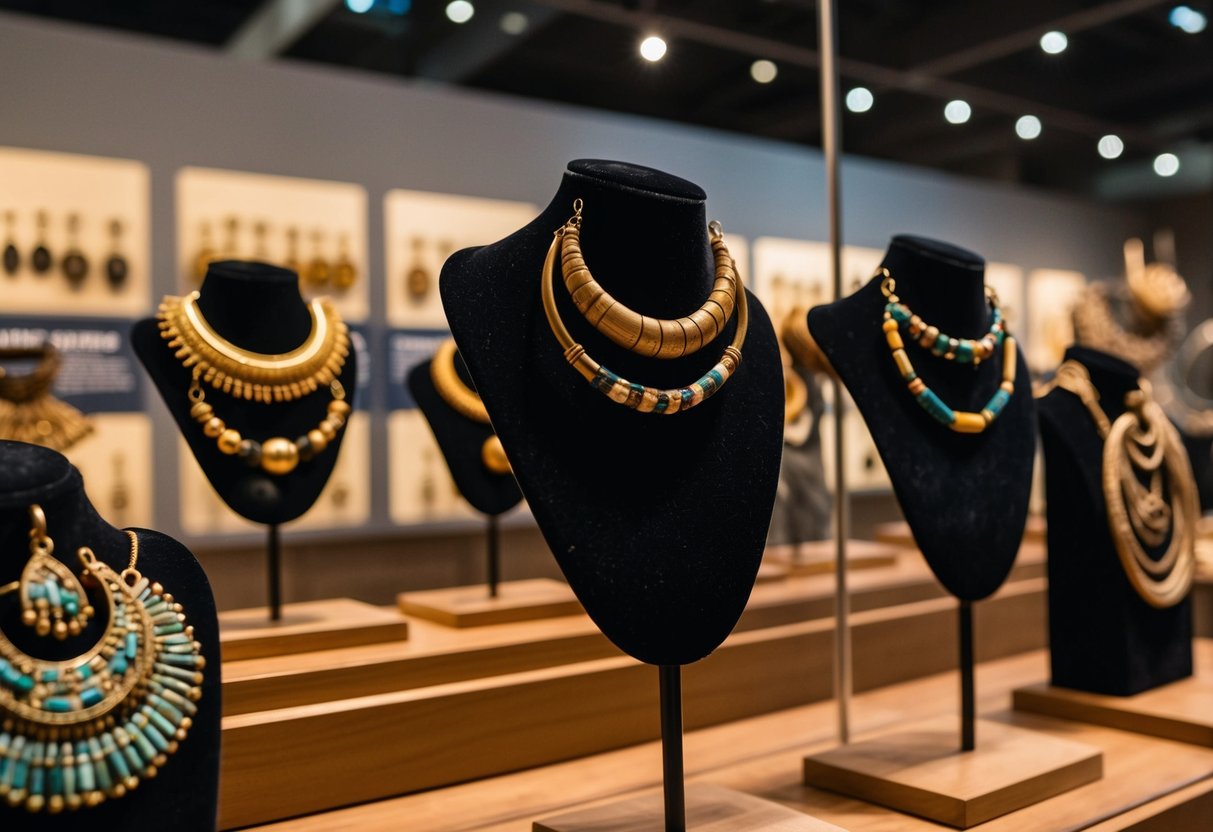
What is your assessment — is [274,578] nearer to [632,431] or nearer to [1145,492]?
[632,431]

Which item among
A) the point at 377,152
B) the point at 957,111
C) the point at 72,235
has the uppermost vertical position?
the point at 957,111

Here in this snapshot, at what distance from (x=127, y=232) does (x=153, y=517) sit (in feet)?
2.34

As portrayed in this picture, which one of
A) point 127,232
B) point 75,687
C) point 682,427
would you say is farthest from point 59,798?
point 127,232

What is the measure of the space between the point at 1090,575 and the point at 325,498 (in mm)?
1949

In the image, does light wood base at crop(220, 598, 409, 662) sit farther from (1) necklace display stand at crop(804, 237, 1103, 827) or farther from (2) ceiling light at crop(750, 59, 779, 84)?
(2) ceiling light at crop(750, 59, 779, 84)

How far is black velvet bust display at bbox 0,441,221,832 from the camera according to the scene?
0.93 metres

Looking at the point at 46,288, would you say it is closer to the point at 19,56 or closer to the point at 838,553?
the point at 19,56

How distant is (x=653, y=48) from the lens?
256 centimetres

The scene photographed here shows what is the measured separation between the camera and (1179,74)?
320 centimetres

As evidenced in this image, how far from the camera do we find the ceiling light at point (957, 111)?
10.7 ft

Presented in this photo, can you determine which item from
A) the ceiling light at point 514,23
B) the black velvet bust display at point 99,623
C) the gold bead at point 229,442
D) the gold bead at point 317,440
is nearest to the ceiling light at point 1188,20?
the ceiling light at point 514,23

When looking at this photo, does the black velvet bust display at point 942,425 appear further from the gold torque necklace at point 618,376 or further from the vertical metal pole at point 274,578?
the vertical metal pole at point 274,578

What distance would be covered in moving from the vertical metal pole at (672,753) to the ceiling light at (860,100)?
2035 mm

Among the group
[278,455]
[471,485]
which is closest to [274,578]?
[278,455]
